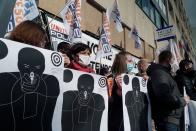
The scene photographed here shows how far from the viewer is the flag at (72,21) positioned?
18.3 feet

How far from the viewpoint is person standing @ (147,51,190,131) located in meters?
4.21

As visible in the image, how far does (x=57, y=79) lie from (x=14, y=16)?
1.71 metres

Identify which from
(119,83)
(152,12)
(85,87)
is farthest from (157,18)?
(85,87)

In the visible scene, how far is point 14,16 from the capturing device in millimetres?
4387

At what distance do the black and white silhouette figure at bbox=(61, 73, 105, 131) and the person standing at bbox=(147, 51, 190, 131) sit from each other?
0.92 m

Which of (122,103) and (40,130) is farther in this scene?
(122,103)

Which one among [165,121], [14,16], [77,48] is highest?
[14,16]

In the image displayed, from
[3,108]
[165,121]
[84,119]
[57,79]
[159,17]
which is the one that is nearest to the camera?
[3,108]

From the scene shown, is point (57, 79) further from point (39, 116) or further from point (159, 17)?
point (159, 17)

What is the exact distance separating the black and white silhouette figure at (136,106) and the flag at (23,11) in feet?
5.07

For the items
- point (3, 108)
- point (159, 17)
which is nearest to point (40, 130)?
point (3, 108)

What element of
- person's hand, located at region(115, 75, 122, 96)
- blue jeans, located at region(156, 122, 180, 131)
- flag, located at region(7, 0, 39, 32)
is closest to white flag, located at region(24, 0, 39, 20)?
flag, located at region(7, 0, 39, 32)

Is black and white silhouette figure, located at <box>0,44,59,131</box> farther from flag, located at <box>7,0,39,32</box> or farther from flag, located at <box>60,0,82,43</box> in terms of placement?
flag, located at <box>60,0,82,43</box>

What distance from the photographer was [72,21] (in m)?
5.70
